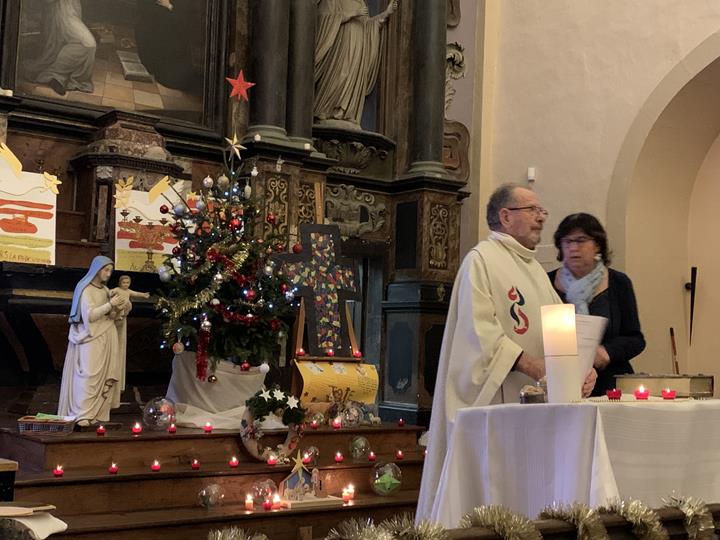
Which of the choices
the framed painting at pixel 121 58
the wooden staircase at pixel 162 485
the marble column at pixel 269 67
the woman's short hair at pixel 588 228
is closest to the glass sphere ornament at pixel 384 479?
the wooden staircase at pixel 162 485

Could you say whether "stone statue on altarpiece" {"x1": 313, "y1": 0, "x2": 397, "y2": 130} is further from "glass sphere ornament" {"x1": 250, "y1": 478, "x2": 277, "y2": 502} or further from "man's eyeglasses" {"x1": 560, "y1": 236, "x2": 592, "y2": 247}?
"man's eyeglasses" {"x1": 560, "y1": 236, "x2": 592, "y2": 247}

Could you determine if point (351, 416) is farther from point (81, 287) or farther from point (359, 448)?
point (81, 287)

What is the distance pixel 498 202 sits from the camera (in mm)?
3977

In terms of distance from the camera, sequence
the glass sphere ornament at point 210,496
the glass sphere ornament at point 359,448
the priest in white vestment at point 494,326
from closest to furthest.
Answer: the priest in white vestment at point 494,326 → the glass sphere ornament at point 210,496 → the glass sphere ornament at point 359,448

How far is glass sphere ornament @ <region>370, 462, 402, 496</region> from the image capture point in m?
5.80

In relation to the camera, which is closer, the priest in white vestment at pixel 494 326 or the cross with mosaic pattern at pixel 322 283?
the priest in white vestment at pixel 494 326

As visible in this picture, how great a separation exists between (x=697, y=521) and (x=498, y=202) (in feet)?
6.09

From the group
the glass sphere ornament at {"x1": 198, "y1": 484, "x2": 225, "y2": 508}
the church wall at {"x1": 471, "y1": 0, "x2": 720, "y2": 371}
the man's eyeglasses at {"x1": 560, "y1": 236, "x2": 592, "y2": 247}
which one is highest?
the church wall at {"x1": 471, "y1": 0, "x2": 720, "y2": 371}

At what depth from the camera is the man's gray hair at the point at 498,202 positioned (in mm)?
3932

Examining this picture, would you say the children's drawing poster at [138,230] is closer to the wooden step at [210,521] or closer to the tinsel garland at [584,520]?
the wooden step at [210,521]

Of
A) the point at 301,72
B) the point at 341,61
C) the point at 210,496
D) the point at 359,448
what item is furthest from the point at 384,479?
the point at 341,61

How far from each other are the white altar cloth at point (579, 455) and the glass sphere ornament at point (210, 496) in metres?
2.32

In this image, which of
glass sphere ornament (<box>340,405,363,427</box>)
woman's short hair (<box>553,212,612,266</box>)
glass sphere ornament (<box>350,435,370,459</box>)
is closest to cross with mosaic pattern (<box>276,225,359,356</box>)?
glass sphere ornament (<box>340,405,363,427</box>)

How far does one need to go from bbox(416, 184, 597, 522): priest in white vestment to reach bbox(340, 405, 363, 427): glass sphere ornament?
2.78 m
